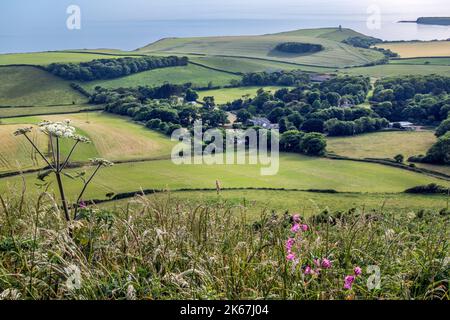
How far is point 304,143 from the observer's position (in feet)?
242

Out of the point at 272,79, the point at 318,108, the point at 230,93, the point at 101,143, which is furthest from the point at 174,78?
the point at 101,143

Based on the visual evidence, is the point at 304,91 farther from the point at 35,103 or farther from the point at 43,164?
the point at 43,164

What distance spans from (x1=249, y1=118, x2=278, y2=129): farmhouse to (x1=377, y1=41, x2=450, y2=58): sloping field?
96.9 m

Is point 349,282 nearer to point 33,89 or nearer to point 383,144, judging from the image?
point 383,144

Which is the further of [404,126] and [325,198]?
[404,126]

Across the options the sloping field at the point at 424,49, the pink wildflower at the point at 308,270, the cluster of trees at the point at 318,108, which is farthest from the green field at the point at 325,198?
the sloping field at the point at 424,49

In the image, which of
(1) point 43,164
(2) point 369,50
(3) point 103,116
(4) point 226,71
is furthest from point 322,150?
(2) point 369,50

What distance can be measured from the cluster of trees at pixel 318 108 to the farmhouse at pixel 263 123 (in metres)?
1.29

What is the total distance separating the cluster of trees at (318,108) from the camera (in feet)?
297

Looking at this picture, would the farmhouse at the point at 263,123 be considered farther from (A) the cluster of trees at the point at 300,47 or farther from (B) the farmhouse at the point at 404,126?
(A) the cluster of trees at the point at 300,47

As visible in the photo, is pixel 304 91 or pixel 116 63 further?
pixel 116 63

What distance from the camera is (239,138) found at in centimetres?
8144

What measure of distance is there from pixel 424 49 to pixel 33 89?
13941 centimetres

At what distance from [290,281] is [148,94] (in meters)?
121
